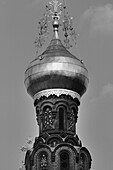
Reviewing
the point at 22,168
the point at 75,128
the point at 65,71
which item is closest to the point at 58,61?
the point at 65,71

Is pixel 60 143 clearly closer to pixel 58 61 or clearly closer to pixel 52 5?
pixel 58 61

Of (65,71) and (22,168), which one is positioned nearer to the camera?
(65,71)

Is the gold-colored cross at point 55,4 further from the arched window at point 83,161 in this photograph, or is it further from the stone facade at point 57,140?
the arched window at point 83,161

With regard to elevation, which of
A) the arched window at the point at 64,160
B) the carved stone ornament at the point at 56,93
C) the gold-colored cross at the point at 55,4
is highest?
the gold-colored cross at the point at 55,4

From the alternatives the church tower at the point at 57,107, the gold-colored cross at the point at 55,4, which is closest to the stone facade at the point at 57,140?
the church tower at the point at 57,107

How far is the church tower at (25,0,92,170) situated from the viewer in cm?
3494

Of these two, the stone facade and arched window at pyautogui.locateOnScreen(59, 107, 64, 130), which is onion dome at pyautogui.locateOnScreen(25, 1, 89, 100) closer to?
the stone facade

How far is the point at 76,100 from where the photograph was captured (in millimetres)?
36375

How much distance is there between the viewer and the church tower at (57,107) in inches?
1375

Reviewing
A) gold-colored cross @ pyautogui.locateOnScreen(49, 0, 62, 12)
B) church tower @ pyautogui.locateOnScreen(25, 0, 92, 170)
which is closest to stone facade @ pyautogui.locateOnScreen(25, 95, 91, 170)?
church tower @ pyautogui.locateOnScreen(25, 0, 92, 170)

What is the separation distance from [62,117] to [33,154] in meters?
1.99

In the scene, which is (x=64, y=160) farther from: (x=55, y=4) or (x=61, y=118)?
(x=55, y=4)

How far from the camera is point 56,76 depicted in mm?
36031

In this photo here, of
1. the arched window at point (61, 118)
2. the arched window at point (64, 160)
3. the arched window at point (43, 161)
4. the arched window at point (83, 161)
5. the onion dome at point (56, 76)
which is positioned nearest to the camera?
the arched window at point (64, 160)
